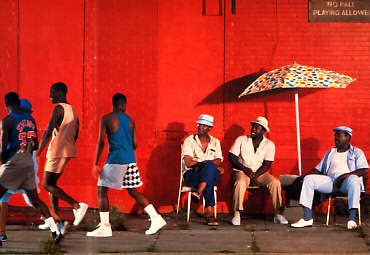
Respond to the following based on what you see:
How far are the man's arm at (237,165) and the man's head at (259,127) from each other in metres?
0.42

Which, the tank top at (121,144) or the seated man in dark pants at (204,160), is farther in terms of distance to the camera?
the seated man in dark pants at (204,160)

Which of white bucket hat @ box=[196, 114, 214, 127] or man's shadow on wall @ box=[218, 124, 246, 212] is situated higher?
white bucket hat @ box=[196, 114, 214, 127]

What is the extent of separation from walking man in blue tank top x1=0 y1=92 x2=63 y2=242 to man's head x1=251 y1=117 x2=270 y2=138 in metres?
3.38

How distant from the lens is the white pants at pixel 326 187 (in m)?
7.84

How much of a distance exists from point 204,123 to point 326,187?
6.39 feet

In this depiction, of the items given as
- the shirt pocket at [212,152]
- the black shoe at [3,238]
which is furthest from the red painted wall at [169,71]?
the black shoe at [3,238]

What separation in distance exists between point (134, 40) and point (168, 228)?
10.3 feet

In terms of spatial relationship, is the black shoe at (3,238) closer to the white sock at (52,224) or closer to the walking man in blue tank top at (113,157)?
the white sock at (52,224)

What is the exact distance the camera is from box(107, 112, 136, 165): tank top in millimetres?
7191

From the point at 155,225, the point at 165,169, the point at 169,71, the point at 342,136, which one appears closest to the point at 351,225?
the point at 342,136

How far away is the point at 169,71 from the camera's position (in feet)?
30.5

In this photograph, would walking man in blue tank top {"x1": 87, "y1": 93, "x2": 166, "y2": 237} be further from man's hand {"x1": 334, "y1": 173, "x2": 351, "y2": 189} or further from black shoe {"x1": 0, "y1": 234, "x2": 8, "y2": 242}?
man's hand {"x1": 334, "y1": 173, "x2": 351, "y2": 189}

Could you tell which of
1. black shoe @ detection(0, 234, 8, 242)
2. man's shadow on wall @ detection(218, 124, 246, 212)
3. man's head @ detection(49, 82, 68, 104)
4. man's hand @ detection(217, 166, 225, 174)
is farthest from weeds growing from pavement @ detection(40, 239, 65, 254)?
man's shadow on wall @ detection(218, 124, 246, 212)

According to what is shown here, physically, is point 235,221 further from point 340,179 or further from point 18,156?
point 18,156
